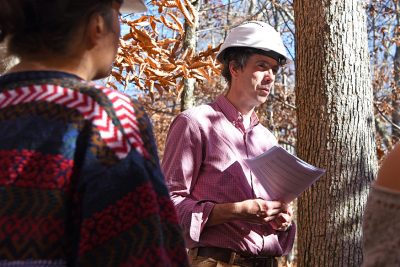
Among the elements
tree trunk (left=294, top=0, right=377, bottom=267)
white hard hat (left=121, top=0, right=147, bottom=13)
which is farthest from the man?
white hard hat (left=121, top=0, right=147, bottom=13)

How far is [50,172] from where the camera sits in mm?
1619

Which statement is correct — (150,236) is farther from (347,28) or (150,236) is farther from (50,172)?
(347,28)

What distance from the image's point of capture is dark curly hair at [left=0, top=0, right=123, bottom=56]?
1.69 metres

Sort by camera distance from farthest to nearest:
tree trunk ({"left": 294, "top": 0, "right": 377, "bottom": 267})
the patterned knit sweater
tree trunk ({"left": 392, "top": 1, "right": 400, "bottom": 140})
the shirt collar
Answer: tree trunk ({"left": 392, "top": 1, "right": 400, "bottom": 140})
tree trunk ({"left": 294, "top": 0, "right": 377, "bottom": 267})
the shirt collar
the patterned knit sweater

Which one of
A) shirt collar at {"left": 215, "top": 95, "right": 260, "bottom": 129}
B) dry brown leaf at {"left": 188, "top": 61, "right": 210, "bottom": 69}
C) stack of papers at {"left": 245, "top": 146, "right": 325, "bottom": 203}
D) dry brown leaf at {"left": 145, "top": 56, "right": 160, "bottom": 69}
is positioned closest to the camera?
stack of papers at {"left": 245, "top": 146, "right": 325, "bottom": 203}

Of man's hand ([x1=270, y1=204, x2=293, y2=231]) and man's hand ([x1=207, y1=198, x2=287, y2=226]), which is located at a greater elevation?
man's hand ([x1=207, y1=198, x2=287, y2=226])

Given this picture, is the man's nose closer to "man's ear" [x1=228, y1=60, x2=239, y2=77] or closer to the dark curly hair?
"man's ear" [x1=228, y1=60, x2=239, y2=77]

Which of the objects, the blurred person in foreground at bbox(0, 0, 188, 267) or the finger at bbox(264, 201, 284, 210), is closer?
the blurred person in foreground at bbox(0, 0, 188, 267)

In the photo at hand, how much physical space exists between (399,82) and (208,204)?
1398 centimetres

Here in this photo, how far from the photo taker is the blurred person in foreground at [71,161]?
160 cm

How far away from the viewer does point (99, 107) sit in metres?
1.68

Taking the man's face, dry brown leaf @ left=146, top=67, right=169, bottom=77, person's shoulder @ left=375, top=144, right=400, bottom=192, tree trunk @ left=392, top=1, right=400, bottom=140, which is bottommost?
person's shoulder @ left=375, top=144, right=400, bottom=192

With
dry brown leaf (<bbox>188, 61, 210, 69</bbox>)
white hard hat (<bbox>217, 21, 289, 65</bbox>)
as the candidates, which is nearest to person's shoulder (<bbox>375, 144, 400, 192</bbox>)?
white hard hat (<bbox>217, 21, 289, 65</bbox>)

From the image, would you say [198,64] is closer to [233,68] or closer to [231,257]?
[233,68]
